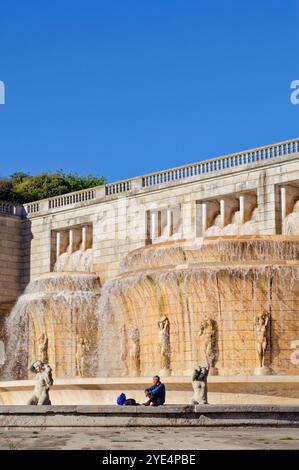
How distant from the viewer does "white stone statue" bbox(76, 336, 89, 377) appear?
36219mm

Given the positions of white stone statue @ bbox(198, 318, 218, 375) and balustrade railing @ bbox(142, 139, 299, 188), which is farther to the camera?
balustrade railing @ bbox(142, 139, 299, 188)

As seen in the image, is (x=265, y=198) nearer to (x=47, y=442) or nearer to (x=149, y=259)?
(x=149, y=259)

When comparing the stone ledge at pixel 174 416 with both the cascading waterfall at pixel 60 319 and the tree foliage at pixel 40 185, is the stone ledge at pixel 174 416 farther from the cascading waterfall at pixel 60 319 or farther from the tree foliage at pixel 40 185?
the tree foliage at pixel 40 185

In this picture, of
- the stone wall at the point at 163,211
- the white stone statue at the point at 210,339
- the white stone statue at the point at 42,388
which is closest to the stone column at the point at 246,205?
the stone wall at the point at 163,211

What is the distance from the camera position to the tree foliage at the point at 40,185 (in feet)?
205

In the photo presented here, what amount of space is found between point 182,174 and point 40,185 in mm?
26096

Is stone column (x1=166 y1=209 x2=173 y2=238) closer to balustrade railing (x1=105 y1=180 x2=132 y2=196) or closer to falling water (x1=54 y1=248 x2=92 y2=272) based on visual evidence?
balustrade railing (x1=105 y1=180 x2=132 y2=196)

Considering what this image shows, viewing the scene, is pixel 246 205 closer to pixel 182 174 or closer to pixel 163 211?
pixel 182 174

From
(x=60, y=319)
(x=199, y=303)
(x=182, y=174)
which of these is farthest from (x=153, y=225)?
(x=199, y=303)

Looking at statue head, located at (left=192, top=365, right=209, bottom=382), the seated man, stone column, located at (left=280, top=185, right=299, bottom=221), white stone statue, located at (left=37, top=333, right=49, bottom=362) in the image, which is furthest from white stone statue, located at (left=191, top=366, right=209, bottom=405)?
white stone statue, located at (left=37, top=333, right=49, bottom=362)

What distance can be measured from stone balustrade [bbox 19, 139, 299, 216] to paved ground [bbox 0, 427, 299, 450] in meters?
17.8

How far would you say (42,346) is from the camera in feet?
121

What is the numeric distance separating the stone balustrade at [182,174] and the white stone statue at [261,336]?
9211 millimetres
